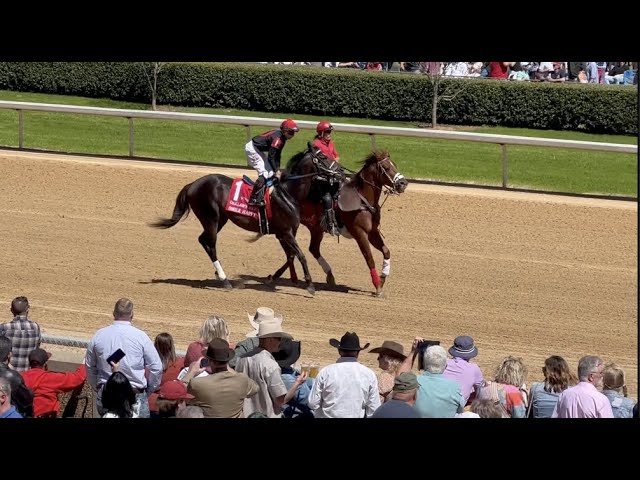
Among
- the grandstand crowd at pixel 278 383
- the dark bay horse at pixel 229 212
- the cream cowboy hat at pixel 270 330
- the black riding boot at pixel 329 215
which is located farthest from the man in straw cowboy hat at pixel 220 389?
the black riding boot at pixel 329 215

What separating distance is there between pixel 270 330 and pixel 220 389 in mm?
994

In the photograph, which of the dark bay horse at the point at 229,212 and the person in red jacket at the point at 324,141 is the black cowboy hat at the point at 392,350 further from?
the person in red jacket at the point at 324,141

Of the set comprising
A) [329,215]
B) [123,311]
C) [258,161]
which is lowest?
[123,311]

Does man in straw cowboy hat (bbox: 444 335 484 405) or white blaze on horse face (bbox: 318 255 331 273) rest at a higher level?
white blaze on horse face (bbox: 318 255 331 273)

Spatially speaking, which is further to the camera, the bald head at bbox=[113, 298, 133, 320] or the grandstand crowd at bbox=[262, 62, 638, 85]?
the grandstand crowd at bbox=[262, 62, 638, 85]

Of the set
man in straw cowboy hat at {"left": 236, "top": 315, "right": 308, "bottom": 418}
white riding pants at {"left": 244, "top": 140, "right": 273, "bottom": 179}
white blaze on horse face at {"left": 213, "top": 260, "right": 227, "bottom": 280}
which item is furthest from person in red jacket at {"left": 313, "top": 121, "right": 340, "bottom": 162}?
man in straw cowboy hat at {"left": 236, "top": 315, "right": 308, "bottom": 418}

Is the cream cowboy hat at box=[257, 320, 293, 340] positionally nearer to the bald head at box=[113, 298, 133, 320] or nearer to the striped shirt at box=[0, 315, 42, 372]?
the bald head at box=[113, 298, 133, 320]

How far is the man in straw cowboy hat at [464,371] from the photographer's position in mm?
6605

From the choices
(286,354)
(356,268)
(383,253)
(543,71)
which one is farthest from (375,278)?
(543,71)

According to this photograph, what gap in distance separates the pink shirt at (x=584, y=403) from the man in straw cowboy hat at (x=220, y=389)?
4.92ft

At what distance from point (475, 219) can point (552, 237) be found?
1.04m

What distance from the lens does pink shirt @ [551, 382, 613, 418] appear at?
571 cm

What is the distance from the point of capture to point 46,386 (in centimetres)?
639

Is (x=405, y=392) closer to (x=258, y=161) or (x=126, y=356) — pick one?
(x=126, y=356)
